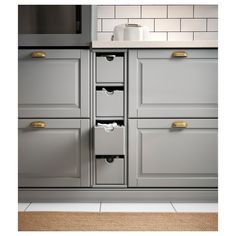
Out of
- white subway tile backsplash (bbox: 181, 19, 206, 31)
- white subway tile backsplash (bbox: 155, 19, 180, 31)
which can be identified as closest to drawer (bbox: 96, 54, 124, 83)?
white subway tile backsplash (bbox: 155, 19, 180, 31)

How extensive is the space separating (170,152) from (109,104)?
483 millimetres

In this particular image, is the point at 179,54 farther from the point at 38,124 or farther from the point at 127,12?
the point at 38,124

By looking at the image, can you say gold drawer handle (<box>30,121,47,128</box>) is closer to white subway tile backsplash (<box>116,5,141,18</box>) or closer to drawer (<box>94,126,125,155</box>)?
drawer (<box>94,126,125,155</box>)

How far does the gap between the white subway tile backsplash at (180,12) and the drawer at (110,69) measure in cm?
85

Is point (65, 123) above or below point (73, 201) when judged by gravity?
above

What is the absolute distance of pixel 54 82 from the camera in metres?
2.28

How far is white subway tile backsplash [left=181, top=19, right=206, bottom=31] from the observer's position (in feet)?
9.50

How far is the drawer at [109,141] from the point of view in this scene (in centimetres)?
219

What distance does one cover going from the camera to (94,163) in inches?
90.4

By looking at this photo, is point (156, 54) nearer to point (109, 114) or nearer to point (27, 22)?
point (109, 114)
